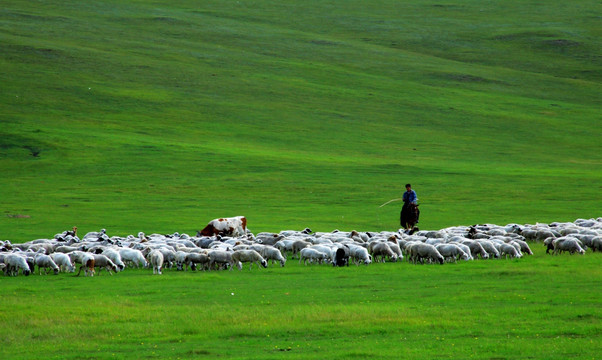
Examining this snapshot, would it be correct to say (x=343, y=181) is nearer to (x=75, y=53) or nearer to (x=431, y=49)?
(x=75, y=53)

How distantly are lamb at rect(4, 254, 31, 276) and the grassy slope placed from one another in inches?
354

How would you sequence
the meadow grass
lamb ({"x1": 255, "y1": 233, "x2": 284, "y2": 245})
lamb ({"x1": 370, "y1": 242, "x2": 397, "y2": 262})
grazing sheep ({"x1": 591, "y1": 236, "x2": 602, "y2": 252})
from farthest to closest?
1. lamb ({"x1": 255, "y1": 233, "x2": 284, "y2": 245})
2. grazing sheep ({"x1": 591, "y1": 236, "x2": 602, "y2": 252})
3. lamb ({"x1": 370, "y1": 242, "x2": 397, "y2": 262})
4. the meadow grass

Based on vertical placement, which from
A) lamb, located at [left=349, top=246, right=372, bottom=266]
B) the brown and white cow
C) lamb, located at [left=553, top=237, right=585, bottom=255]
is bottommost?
the brown and white cow

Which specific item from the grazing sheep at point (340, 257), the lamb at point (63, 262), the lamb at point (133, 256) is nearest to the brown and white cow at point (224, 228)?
the lamb at point (133, 256)

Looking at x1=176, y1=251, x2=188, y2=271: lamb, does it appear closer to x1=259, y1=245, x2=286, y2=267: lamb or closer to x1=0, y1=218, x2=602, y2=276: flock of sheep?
x1=0, y1=218, x2=602, y2=276: flock of sheep

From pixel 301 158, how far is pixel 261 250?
127 ft

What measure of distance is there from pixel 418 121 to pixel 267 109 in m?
14.6

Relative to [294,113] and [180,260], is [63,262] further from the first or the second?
[294,113]

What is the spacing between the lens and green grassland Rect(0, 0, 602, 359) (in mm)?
14328

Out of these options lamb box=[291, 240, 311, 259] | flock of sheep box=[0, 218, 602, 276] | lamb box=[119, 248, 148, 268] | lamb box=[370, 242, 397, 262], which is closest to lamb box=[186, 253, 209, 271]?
flock of sheep box=[0, 218, 602, 276]

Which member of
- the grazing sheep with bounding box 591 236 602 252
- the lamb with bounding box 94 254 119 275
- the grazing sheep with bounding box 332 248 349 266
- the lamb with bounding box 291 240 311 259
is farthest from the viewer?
the lamb with bounding box 291 240 311 259

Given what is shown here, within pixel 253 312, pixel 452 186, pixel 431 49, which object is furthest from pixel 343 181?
pixel 431 49

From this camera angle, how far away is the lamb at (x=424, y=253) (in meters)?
22.9

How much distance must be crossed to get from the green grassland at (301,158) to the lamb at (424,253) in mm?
1117
